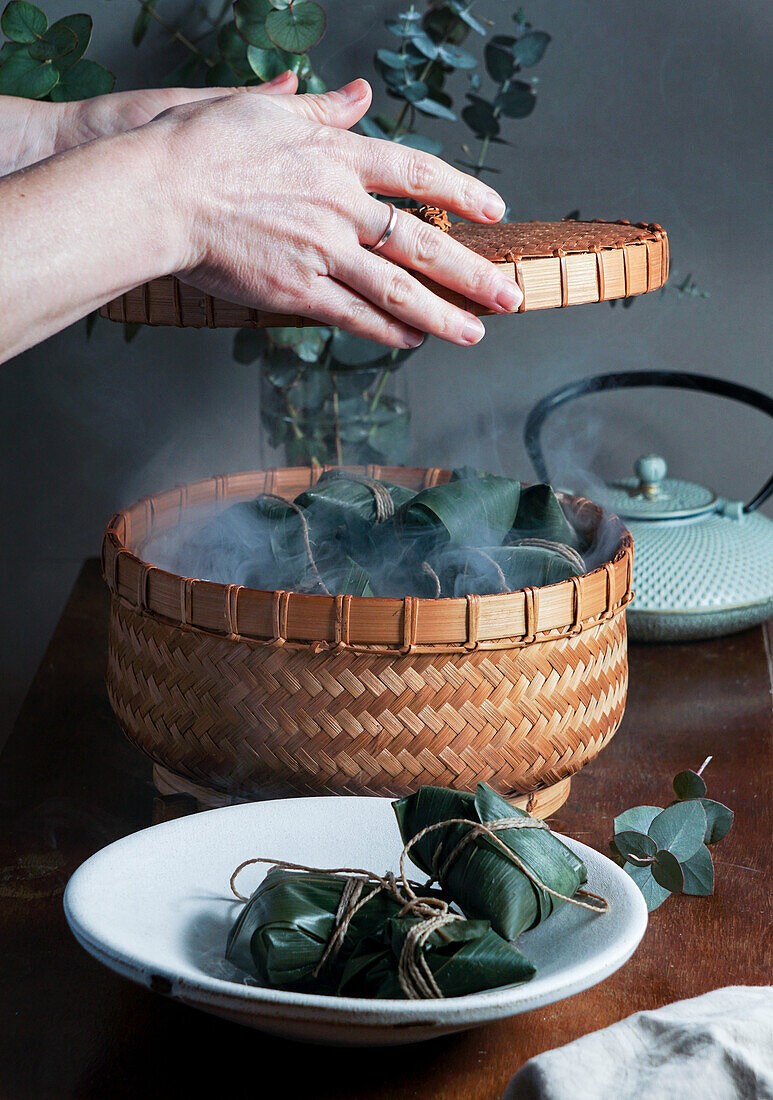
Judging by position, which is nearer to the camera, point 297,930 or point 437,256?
point 297,930

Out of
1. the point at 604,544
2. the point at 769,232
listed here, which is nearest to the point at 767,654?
the point at 604,544

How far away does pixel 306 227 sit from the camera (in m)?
0.66

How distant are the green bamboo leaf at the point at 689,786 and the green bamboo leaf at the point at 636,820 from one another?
6cm

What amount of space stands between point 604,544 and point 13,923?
58 cm

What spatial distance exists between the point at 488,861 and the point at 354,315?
0.37 meters

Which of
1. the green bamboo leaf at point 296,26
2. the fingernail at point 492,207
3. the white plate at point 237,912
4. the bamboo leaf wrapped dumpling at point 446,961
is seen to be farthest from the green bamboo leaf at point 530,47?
the bamboo leaf wrapped dumpling at point 446,961

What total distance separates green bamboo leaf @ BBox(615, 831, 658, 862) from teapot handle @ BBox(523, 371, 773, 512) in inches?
21.3

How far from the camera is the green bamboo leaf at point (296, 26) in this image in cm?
126

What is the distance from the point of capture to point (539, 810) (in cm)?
81

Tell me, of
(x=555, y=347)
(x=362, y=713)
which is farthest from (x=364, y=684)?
(x=555, y=347)

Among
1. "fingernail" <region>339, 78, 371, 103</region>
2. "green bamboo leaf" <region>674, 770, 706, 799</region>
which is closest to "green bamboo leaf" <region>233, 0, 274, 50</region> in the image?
"fingernail" <region>339, 78, 371, 103</region>

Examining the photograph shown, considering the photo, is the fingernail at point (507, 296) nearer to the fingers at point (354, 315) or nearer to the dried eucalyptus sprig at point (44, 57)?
the fingers at point (354, 315)

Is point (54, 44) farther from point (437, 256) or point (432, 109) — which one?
point (437, 256)

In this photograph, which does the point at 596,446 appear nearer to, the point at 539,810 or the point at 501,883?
the point at 539,810
